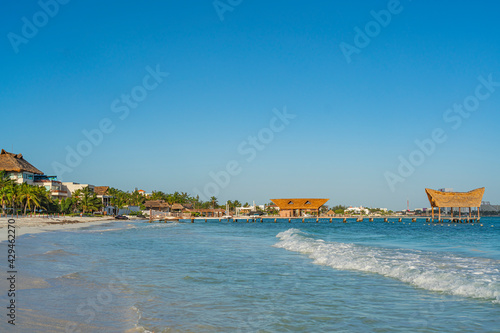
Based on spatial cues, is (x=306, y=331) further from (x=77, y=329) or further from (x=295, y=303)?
(x=77, y=329)

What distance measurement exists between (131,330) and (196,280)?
461cm

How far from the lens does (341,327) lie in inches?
237

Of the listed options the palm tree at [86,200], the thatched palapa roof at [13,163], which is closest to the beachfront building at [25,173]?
the thatched palapa roof at [13,163]

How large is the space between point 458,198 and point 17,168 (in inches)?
2915

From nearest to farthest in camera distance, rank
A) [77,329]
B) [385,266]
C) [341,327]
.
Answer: [77,329] < [341,327] < [385,266]

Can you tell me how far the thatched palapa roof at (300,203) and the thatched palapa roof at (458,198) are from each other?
25897mm

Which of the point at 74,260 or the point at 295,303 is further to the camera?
the point at 74,260

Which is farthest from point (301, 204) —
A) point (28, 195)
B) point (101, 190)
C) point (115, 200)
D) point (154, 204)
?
point (28, 195)

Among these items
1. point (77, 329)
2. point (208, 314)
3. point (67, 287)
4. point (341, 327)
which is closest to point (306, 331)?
point (341, 327)

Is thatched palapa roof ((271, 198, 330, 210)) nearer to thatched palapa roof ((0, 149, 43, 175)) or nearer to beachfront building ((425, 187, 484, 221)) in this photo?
beachfront building ((425, 187, 484, 221))

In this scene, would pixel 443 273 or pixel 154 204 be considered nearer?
pixel 443 273

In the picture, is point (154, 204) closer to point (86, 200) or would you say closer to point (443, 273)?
point (86, 200)

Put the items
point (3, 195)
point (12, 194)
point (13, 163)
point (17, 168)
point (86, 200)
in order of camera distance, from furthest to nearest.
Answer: point (86, 200) < point (13, 163) < point (17, 168) < point (12, 194) < point (3, 195)

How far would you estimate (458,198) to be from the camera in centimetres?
6706
